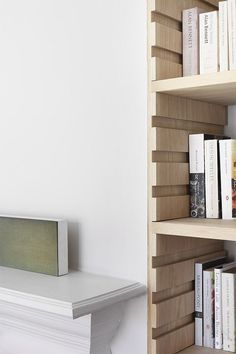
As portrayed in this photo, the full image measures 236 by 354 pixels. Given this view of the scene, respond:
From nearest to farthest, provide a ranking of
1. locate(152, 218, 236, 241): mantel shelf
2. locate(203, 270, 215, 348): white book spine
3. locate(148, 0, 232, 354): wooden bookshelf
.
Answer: locate(152, 218, 236, 241): mantel shelf
locate(148, 0, 232, 354): wooden bookshelf
locate(203, 270, 215, 348): white book spine

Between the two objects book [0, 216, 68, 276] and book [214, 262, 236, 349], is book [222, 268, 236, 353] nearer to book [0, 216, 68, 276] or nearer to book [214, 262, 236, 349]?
book [214, 262, 236, 349]

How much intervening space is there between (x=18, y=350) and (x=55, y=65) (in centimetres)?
84

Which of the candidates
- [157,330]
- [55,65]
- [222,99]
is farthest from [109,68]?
[157,330]

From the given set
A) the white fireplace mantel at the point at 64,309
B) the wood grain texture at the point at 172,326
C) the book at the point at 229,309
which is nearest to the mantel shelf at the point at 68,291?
the white fireplace mantel at the point at 64,309

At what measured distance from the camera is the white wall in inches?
49.1

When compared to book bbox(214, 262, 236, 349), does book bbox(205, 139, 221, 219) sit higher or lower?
higher

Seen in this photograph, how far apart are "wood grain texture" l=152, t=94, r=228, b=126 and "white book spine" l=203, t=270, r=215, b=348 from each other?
42 centimetres

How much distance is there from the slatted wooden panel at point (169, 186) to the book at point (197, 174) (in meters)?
0.02

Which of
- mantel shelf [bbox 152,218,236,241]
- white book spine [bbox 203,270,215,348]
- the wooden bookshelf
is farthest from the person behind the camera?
white book spine [bbox 203,270,215,348]

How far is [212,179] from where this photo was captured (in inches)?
49.4

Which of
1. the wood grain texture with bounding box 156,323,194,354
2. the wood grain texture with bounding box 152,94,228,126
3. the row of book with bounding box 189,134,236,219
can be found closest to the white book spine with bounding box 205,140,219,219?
the row of book with bounding box 189,134,236,219

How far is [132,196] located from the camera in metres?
1.25

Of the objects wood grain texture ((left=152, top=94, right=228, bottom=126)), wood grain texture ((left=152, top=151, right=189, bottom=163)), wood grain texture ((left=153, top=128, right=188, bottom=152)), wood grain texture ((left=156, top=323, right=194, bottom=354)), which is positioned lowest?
wood grain texture ((left=156, top=323, right=194, bottom=354))

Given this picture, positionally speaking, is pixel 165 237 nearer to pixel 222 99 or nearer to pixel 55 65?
pixel 222 99
